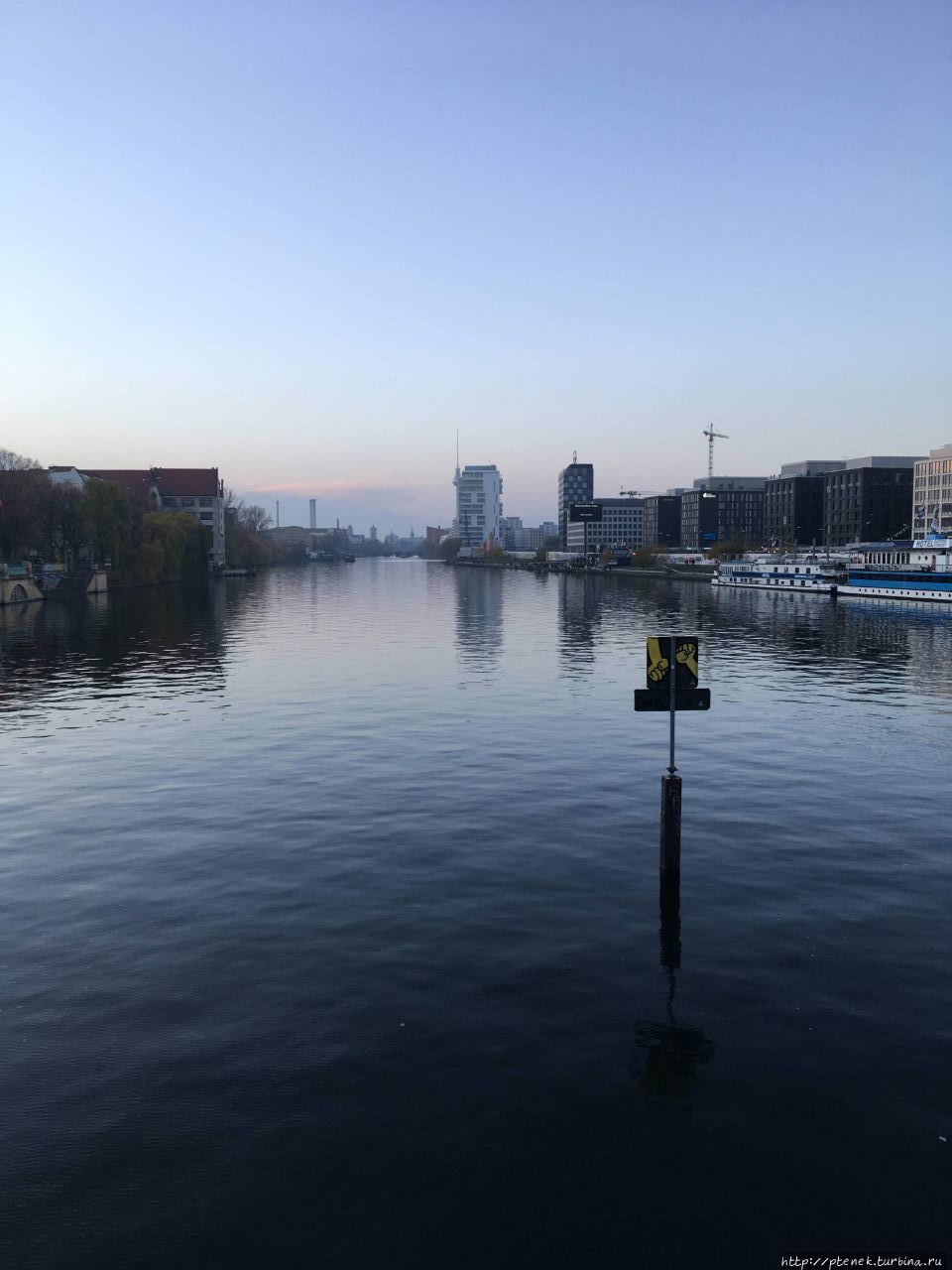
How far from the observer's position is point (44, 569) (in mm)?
123750

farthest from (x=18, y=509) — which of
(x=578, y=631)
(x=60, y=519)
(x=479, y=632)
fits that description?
(x=578, y=631)

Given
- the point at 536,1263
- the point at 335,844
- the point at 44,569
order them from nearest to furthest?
the point at 536,1263 < the point at 335,844 < the point at 44,569

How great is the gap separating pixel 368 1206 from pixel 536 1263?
1852mm

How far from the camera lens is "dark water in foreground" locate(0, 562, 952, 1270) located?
929 cm

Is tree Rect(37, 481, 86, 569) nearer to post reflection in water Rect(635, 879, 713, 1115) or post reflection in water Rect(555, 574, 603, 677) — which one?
post reflection in water Rect(555, 574, 603, 677)

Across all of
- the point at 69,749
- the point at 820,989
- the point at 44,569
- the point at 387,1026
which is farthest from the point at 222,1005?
the point at 44,569

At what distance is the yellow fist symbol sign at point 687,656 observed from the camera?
1853 centimetres


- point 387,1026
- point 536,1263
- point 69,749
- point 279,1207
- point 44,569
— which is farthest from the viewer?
point 44,569

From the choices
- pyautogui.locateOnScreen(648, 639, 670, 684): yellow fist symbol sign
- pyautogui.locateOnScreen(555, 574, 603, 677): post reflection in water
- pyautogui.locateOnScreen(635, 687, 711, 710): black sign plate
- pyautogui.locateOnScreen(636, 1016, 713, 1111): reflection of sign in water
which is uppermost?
pyautogui.locateOnScreen(648, 639, 670, 684): yellow fist symbol sign

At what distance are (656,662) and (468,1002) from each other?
313 inches

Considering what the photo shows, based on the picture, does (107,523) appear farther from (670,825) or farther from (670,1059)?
(670,1059)

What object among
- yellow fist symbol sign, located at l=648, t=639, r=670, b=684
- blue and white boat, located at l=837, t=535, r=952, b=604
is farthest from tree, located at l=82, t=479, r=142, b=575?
yellow fist symbol sign, located at l=648, t=639, r=670, b=684

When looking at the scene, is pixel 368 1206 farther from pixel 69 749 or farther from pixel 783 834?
pixel 69 749

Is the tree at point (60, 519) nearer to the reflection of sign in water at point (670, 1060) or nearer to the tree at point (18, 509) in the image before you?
the tree at point (18, 509)
